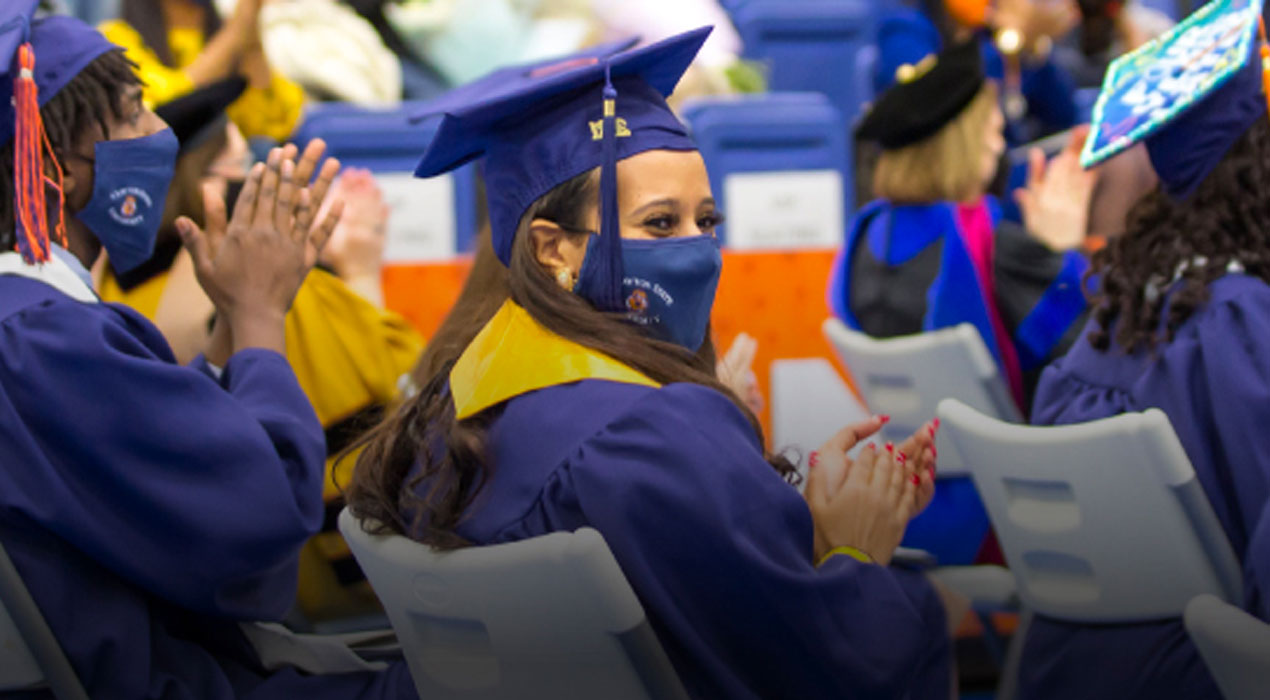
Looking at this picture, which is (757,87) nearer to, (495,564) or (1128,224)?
(1128,224)

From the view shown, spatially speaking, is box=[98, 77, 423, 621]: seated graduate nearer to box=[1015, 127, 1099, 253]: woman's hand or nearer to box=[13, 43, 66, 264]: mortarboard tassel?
box=[13, 43, 66, 264]: mortarboard tassel

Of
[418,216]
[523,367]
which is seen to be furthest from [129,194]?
[418,216]

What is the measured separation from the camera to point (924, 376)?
2.71 meters

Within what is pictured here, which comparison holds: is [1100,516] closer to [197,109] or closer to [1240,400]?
[1240,400]

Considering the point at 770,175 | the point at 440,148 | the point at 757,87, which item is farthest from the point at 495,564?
the point at 757,87

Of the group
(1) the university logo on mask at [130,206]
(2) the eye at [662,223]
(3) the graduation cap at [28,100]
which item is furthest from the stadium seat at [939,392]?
(3) the graduation cap at [28,100]

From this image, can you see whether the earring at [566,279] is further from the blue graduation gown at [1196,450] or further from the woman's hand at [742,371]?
the blue graduation gown at [1196,450]

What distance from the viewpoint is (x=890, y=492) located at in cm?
136

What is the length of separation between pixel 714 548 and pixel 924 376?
163 cm

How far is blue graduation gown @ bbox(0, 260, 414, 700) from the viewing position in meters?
1.40

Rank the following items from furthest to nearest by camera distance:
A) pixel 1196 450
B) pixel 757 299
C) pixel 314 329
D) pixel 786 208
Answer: pixel 786 208, pixel 757 299, pixel 314 329, pixel 1196 450

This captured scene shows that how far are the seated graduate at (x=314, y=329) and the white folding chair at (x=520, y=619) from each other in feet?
3.37

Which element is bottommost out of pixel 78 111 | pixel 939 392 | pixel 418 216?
pixel 939 392

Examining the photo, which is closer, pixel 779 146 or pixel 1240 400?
pixel 1240 400
